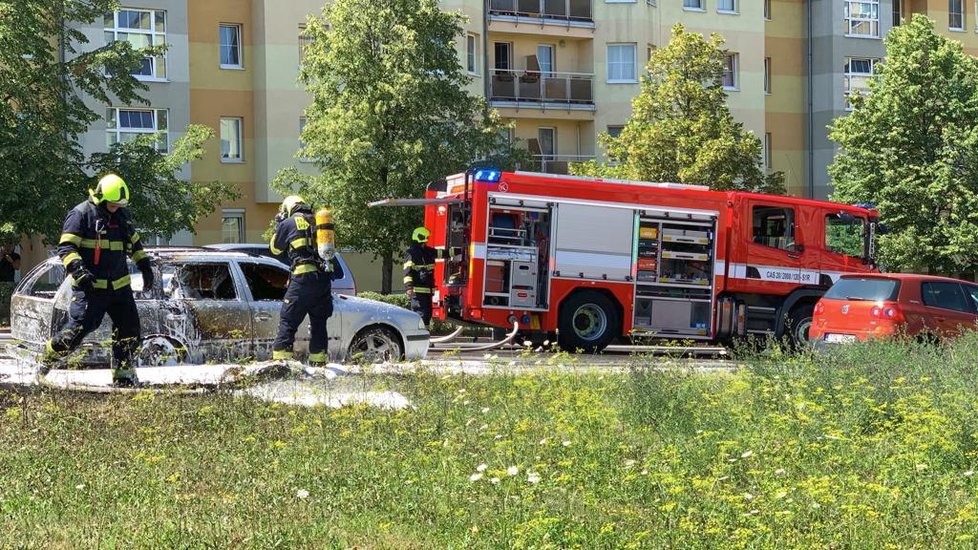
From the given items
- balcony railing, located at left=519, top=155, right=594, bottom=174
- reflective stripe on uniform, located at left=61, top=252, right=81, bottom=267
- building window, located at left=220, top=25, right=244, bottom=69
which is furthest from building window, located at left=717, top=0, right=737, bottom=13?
reflective stripe on uniform, located at left=61, top=252, right=81, bottom=267

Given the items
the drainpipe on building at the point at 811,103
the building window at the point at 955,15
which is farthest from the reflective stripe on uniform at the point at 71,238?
the building window at the point at 955,15

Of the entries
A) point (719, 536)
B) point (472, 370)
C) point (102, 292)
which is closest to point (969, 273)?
point (472, 370)

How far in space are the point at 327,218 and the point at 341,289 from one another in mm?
6086

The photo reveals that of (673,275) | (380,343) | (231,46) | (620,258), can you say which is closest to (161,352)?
(380,343)

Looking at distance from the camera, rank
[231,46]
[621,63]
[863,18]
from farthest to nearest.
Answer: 1. [863,18]
2. [621,63]
3. [231,46]

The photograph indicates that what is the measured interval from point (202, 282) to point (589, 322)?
8840 mm

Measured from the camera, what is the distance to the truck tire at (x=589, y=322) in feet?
68.7

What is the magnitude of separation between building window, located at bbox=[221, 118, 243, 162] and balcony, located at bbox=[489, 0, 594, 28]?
8868mm

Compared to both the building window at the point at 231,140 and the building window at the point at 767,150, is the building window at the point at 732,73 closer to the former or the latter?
the building window at the point at 767,150

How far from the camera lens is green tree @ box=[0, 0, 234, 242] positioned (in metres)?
27.7

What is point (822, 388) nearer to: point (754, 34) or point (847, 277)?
point (847, 277)

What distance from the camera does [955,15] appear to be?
52594 millimetres

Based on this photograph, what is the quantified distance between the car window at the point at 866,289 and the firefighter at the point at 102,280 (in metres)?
10.5

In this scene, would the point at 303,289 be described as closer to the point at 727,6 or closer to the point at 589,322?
the point at 589,322
